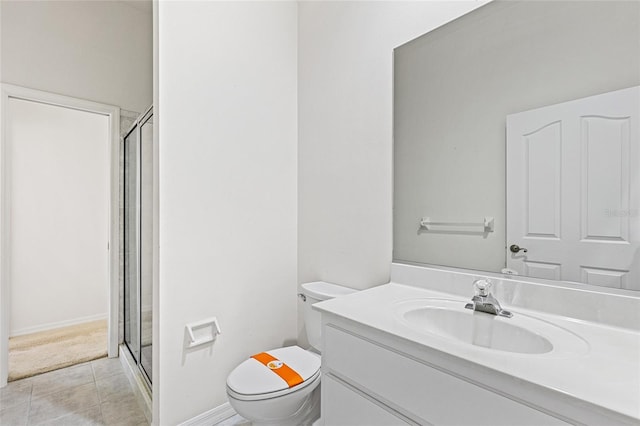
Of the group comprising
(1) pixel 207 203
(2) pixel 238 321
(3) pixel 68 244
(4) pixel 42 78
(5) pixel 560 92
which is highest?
(4) pixel 42 78

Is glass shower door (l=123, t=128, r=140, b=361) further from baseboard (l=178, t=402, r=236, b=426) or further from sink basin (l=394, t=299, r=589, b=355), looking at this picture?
sink basin (l=394, t=299, r=589, b=355)

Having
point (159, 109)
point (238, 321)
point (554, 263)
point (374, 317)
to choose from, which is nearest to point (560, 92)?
point (554, 263)

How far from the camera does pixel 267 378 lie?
1337 mm

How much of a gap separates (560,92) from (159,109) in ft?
5.26

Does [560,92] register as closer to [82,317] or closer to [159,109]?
[159,109]

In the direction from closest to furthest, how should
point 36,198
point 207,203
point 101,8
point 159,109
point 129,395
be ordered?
point 159,109 < point 207,203 < point 129,395 < point 101,8 < point 36,198

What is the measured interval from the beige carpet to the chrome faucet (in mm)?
2771

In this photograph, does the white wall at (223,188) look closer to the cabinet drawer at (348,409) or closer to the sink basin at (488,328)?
the cabinet drawer at (348,409)

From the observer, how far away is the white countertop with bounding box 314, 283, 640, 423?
564 mm

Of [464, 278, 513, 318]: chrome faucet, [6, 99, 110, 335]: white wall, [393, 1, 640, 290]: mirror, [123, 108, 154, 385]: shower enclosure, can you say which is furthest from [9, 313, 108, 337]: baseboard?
[464, 278, 513, 318]: chrome faucet

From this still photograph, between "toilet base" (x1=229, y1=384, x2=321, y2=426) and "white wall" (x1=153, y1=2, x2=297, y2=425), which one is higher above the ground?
"white wall" (x1=153, y1=2, x2=297, y2=425)

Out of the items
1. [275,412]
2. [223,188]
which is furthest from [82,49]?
[275,412]

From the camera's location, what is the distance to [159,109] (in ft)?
4.83

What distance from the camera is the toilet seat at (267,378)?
1.26 m
